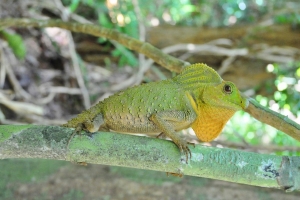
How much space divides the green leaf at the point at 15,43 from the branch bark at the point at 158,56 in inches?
41.0

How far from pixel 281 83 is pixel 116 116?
232 cm

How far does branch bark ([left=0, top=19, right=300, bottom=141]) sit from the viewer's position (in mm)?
1290

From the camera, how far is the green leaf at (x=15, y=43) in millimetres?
3039

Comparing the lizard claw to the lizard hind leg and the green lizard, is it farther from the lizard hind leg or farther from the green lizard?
the lizard hind leg

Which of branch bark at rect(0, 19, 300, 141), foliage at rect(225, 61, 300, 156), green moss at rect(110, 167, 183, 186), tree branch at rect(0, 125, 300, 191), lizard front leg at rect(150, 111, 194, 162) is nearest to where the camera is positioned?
tree branch at rect(0, 125, 300, 191)

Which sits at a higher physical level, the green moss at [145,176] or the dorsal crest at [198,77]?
the dorsal crest at [198,77]

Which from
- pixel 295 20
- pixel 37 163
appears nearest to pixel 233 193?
pixel 37 163

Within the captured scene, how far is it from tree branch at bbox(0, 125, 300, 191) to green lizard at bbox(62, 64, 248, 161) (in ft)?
0.42

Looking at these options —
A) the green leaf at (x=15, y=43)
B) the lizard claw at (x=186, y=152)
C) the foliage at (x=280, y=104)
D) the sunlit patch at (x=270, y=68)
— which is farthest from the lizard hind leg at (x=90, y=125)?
the sunlit patch at (x=270, y=68)

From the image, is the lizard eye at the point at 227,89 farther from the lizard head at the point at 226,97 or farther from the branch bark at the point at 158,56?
the branch bark at the point at 158,56

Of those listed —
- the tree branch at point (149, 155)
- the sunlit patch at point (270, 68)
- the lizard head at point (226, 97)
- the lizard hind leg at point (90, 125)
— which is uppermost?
the sunlit patch at point (270, 68)

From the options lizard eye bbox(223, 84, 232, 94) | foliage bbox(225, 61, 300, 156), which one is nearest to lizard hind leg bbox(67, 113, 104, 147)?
lizard eye bbox(223, 84, 232, 94)

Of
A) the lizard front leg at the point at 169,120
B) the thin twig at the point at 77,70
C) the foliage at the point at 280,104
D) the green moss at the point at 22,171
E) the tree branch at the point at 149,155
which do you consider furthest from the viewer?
the thin twig at the point at 77,70

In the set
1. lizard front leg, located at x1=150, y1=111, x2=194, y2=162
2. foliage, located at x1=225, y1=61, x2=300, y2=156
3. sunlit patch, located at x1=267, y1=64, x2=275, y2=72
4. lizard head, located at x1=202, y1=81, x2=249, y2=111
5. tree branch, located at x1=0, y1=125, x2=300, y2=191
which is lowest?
tree branch, located at x1=0, y1=125, x2=300, y2=191
